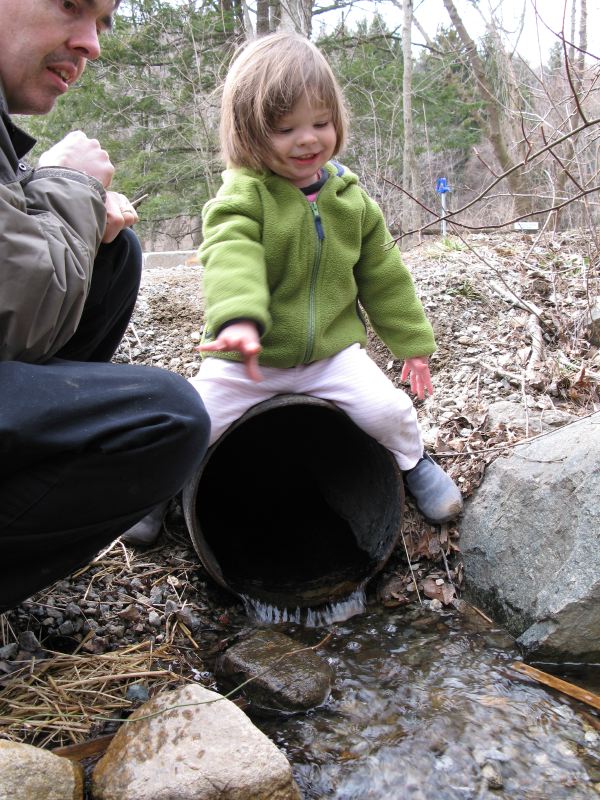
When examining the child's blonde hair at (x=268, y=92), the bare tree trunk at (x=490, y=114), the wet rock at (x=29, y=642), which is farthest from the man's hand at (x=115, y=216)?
the bare tree trunk at (x=490, y=114)

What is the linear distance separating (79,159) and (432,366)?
2.30m

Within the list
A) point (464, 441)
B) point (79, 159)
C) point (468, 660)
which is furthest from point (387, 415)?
point (79, 159)

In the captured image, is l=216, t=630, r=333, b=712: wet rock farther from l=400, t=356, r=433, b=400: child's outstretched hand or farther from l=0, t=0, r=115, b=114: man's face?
l=0, t=0, r=115, b=114: man's face

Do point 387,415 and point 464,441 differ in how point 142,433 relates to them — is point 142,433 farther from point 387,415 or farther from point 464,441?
point 464,441

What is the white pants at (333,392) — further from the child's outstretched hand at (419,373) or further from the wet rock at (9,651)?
the wet rock at (9,651)

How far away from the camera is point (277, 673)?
2.32 m

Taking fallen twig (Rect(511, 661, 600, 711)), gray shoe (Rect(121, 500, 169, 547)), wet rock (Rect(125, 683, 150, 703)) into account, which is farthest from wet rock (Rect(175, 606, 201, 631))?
fallen twig (Rect(511, 661, 600, 711))

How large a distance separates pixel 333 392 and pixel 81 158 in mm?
1216

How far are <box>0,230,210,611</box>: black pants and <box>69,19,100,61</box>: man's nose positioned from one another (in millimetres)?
810

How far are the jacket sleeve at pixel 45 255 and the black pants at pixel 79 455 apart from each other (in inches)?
3.1

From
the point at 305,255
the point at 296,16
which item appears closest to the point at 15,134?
the point at 305,255

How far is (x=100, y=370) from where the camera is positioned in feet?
6.15

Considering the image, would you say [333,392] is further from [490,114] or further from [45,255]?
[490,114]

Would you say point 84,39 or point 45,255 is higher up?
point 84,39
